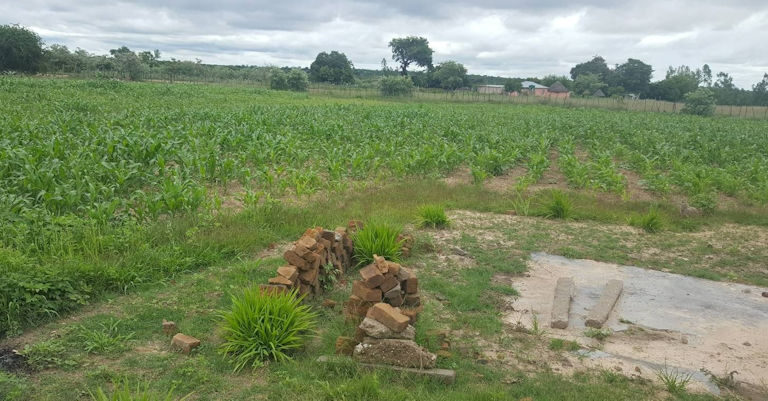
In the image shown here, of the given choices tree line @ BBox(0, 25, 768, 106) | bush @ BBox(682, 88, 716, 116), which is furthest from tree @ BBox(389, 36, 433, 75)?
bush @ BBox(682, 88, 716, 116)

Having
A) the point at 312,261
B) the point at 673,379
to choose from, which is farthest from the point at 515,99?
the point at 673,379

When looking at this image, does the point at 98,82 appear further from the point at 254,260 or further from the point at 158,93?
the point at 254,260

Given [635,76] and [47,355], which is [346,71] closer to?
[635,76]

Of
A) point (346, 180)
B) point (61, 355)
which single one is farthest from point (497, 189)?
point (61, 355)

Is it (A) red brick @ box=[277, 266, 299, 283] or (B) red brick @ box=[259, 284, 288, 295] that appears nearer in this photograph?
(B) red brick @ box=[259, 284, 288, 295]

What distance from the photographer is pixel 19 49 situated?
142 feet

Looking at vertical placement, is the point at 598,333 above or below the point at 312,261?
below

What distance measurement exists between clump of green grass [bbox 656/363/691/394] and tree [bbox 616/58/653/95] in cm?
9228

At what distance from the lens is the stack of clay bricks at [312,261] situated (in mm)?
4918

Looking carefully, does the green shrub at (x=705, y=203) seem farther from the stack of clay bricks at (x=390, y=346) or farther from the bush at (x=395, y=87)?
the bush at (x=395, y=87)

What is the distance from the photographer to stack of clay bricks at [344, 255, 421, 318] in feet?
15.6

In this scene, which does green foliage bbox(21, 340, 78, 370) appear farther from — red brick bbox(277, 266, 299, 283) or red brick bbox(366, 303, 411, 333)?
red brick bbox(366, 303, 411, 333)

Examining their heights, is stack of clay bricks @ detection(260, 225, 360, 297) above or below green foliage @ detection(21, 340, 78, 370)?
above

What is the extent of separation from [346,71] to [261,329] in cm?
7422
